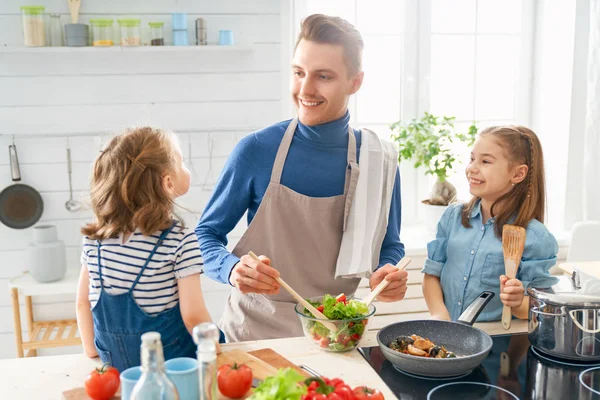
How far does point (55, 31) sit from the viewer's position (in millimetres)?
3018

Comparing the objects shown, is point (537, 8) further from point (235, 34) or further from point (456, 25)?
point (235, 34)

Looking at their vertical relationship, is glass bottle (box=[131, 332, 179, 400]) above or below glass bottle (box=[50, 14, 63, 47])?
below

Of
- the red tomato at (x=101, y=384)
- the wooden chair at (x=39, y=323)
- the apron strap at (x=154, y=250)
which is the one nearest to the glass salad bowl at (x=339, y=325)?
the apron strap at (x=154, y=250)

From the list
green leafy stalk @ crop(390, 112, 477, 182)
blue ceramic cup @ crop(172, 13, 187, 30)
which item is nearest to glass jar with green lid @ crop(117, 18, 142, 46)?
blue ceramic cup @ crop(172, 13, 187, 30)

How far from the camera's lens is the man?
71.9 inches

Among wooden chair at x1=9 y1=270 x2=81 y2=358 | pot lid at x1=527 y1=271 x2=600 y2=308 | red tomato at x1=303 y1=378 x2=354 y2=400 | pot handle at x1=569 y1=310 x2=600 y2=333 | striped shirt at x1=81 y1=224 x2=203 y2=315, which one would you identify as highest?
striped shirt at x1=81 y1=224 x2=203 y2=315

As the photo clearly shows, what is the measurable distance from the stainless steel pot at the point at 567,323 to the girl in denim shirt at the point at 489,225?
0.38 metres

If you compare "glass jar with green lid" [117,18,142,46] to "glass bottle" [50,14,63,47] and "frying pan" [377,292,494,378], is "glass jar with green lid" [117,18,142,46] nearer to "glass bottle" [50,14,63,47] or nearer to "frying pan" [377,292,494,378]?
"glass bottle" [50,14,63,47]

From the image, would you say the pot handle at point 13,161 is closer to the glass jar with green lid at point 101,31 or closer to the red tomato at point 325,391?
the glass jar with green lid at point 101,31

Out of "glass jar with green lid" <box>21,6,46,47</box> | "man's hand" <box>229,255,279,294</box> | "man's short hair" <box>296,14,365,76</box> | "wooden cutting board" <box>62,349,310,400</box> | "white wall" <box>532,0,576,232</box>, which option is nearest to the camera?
"wooden cutting board" <box>62,349,310,400</box>

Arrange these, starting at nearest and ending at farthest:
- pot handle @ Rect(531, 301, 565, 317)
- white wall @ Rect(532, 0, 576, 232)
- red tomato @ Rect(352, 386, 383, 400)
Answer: red tomato @ Rect(352, 386, 383, 400), pot handle @ Rect(531, 301, 565, 317), white wall @ Rect(532, 0, 576, 232)

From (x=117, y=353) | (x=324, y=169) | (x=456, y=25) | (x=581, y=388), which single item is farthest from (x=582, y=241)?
(x=117, y=353)

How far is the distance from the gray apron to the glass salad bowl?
1.24 feet

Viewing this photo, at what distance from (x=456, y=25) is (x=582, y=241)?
1372mm
